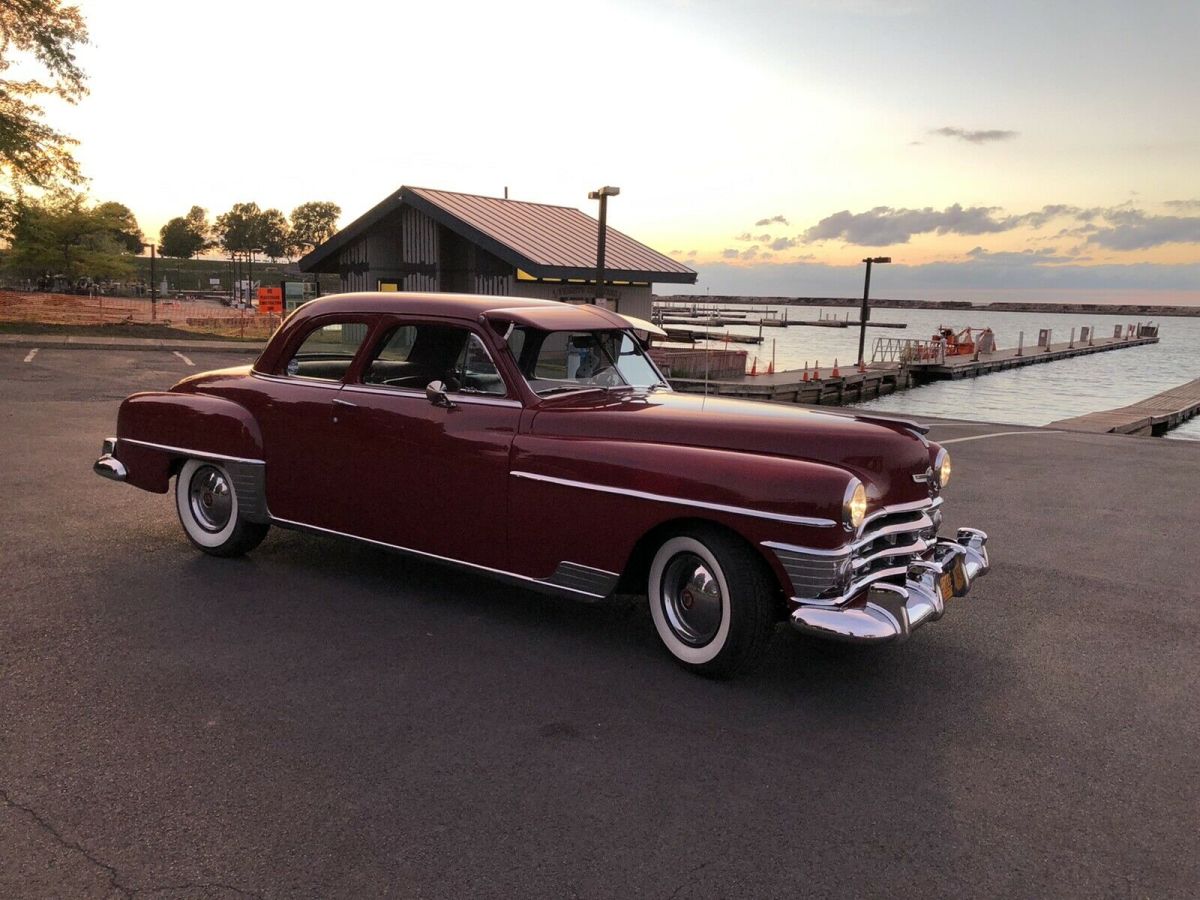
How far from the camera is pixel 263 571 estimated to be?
5.89 metres

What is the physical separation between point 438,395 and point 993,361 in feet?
169

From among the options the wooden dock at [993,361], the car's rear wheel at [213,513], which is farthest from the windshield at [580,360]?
the wooden dock at [993,361]

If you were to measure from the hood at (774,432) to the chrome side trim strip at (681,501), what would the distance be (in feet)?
0.81

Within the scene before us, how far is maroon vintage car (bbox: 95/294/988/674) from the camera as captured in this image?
4.13m

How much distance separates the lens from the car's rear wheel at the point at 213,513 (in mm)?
6016

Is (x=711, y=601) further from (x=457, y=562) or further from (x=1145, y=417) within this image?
(x=1145, y=417)

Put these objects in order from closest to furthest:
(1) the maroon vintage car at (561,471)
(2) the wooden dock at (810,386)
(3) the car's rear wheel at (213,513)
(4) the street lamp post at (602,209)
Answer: (1) the maroon vintage car at (561,471) < (3) the car's rear wheel at (213,513) < (4) the street lamp post at (602,209) < (2) the wooden dock at (810,386)

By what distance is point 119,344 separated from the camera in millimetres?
25656

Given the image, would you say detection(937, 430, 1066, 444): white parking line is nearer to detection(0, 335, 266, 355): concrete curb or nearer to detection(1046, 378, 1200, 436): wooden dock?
detection(1046, 378, 1200, 436): wooden dock

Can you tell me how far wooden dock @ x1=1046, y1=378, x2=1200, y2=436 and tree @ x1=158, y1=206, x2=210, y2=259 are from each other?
152 meters

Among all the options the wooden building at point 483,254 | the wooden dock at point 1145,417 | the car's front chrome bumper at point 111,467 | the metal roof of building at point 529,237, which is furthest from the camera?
the wooden building at point 483,254

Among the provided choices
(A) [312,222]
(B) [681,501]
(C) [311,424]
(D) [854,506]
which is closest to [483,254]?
(C) [311,424]

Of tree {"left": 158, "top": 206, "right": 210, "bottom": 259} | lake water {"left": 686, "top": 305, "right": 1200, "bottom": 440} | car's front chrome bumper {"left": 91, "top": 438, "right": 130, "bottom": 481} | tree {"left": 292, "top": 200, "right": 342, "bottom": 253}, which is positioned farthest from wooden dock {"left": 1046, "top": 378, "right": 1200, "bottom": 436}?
tree {"left": 158, "top": 206, "right": 210, "bottom": 259}

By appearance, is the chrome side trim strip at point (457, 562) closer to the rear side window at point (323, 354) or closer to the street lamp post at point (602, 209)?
the rear side window at point (323, 354)
